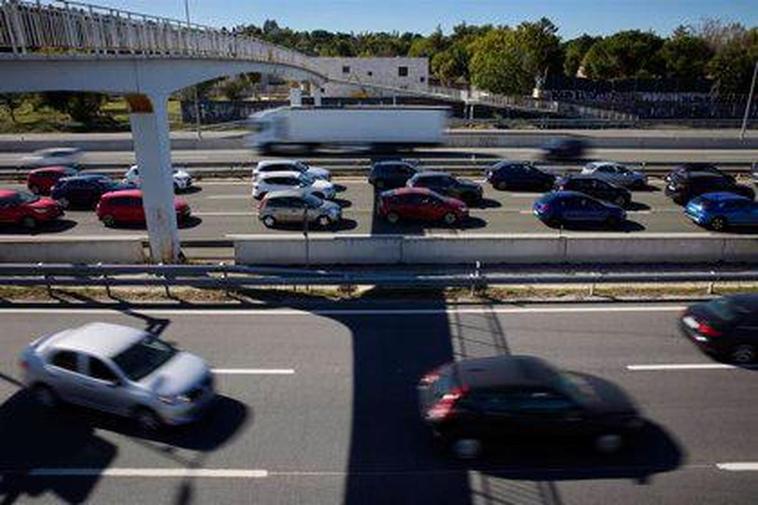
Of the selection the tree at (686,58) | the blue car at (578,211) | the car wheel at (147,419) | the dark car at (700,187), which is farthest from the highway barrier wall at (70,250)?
the tree at (686,58)

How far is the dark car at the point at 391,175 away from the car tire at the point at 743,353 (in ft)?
60.1

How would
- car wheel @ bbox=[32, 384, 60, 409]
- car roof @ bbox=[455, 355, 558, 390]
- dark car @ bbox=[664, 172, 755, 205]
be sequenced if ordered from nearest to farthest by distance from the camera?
car roof @ bbox=[455, 355, 558, 390]
car wheel @ bbox=[32, 384, 60, 409]
dark car @ bbox=[664, 172, 755, 205]

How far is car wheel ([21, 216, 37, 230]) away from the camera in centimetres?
2402

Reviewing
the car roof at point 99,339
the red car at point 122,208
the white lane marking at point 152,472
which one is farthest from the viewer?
the red car at point 122,208

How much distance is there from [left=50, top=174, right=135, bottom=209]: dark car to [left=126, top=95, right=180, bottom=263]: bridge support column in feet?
26.7

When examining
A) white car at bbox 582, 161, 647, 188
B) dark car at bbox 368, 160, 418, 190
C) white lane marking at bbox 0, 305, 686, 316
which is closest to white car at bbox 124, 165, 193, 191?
dark car at bbox 368, 160, 418, 190

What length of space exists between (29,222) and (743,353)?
23.5m

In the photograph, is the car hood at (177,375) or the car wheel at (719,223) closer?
the car hood at (177,375)

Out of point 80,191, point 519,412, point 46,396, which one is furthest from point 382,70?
point 519,412

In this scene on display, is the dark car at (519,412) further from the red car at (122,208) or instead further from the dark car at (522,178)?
the dark car at (522,178)

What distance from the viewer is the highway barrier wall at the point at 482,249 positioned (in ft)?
63.6

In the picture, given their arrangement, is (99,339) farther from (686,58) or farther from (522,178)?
(686,58)

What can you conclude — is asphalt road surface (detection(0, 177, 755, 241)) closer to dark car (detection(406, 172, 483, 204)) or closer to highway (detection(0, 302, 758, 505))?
dark car (detection(406, 172, 483, 204))

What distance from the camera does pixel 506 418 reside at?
955cm
